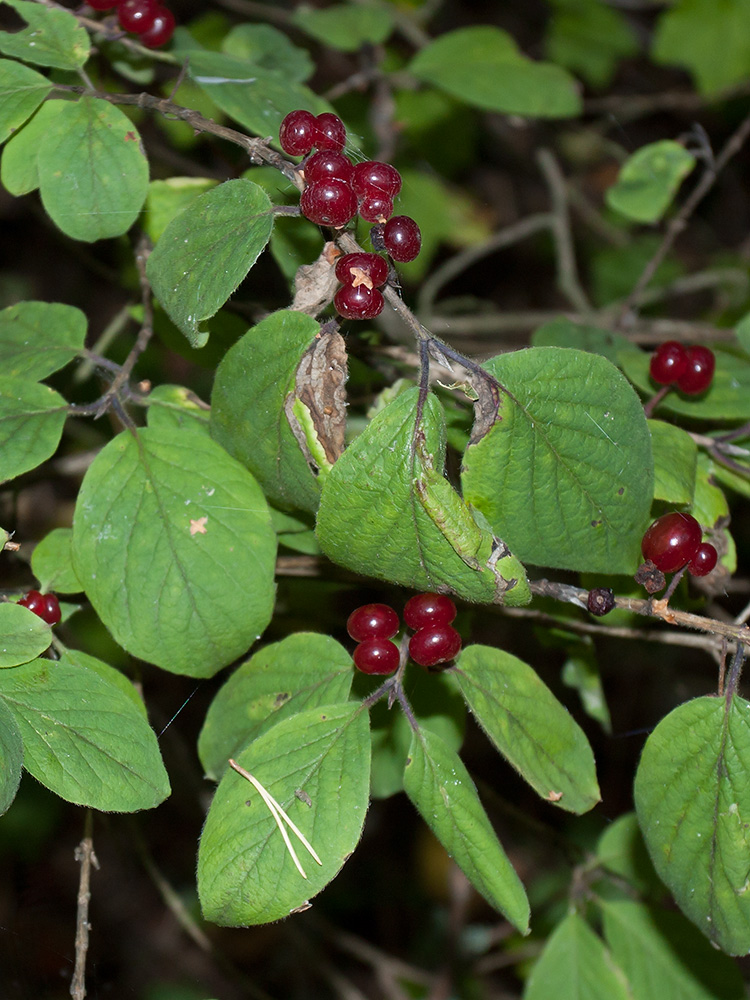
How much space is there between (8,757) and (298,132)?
0.95m

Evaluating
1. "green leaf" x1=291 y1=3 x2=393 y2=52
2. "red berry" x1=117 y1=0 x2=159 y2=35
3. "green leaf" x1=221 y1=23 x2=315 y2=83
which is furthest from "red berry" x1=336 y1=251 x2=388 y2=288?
"green leaf" x1=291 y1=3 x2=393 y2=52

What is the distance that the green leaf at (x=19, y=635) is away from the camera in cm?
124

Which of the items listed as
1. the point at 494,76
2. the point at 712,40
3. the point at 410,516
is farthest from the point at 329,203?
the point at 712,40

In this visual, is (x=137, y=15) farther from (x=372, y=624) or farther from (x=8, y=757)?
(x=8, y=757)

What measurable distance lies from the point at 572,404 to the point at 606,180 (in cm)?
424

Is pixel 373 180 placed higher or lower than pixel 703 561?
higher

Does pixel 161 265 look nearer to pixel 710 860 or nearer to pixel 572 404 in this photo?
pixel 572 404

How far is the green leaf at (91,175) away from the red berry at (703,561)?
1.07 meters

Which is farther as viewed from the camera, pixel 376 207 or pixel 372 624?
pixel 372 624

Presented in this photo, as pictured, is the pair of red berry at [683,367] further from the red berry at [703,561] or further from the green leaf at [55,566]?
the green leaf at [55,566]

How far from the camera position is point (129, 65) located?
191 centimetres

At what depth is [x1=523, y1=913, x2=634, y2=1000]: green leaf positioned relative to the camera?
73.2 inches

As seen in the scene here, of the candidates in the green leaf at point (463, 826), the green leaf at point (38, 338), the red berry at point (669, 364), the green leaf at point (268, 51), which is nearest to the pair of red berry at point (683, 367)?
the red berry at point (669, 364)

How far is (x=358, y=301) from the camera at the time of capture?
114cm
